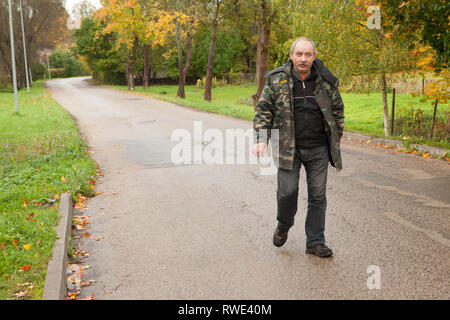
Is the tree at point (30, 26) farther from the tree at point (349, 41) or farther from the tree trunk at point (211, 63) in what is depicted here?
the tree at point (349, 41)

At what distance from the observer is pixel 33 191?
24.7ft

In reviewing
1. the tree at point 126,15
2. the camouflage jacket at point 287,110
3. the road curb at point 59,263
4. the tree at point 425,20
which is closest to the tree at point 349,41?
the tree at point 425,20

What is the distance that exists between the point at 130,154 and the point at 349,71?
6.30m

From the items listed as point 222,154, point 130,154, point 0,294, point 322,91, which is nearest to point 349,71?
point 222,154

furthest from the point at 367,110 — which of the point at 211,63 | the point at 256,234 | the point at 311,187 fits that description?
the point at 311,187

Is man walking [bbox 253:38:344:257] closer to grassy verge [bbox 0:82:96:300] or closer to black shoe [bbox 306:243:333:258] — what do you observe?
black shoe [bbox 306:243:333:258]

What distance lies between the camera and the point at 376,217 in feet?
19.7

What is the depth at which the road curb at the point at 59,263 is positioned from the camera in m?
4.02

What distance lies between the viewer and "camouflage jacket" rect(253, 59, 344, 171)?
449 centimetres

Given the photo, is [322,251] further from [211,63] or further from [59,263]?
[211,63]

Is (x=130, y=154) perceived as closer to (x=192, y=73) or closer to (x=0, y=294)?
(x=0, y=294)

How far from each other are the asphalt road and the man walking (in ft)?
1.94

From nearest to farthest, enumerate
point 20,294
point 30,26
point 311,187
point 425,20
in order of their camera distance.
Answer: point 20,294, point 311,187, point 425,20, point 30,26

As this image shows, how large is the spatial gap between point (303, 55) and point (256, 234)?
2.22m
